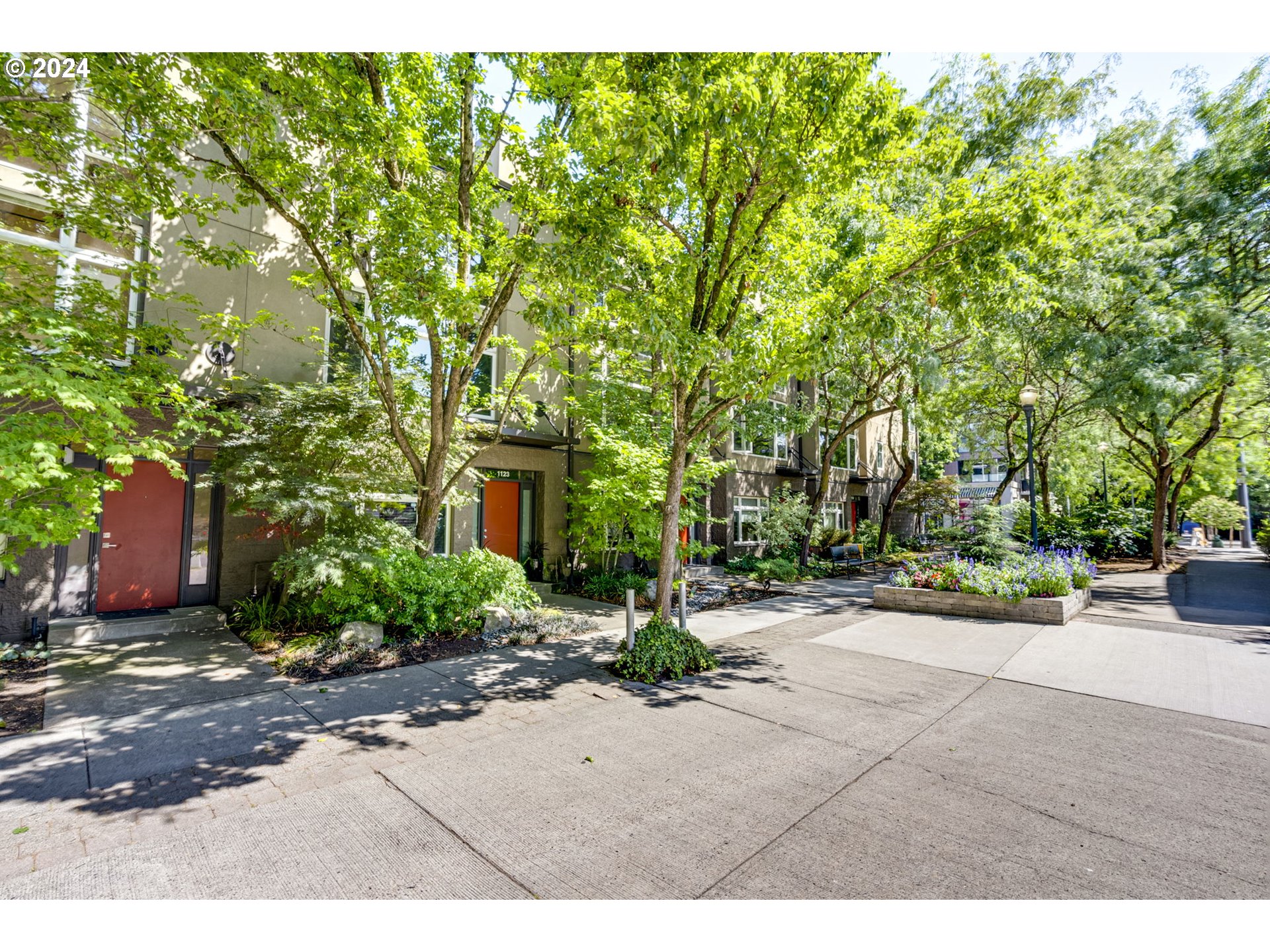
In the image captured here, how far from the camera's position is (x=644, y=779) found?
14.4 feet

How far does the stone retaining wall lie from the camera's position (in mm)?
A: 10227

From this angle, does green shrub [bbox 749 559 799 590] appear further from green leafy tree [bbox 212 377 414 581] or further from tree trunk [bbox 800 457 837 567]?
green leafy tree [bbox 212 377 414 581]

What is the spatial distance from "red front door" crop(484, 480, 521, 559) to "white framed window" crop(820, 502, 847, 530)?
1314 centimetres

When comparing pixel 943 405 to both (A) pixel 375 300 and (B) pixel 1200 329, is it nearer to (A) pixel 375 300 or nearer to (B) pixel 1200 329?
(B) pixel 1200 329

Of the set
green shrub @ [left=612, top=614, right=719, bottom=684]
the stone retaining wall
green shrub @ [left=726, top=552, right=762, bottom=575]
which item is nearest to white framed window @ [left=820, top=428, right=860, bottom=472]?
green shrub @ [left=726, top=552, right=762, bottom=575]

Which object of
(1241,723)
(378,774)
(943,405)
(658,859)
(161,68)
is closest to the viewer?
(658,859)

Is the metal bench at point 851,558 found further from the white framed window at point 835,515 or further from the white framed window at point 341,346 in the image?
the white framed window at point 341,346

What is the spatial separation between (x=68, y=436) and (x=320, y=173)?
498cm

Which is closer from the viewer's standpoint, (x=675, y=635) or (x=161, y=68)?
(x=161, y=68)

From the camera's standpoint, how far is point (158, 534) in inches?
373

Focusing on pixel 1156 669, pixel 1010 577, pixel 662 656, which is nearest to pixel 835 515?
pixel 1010 577

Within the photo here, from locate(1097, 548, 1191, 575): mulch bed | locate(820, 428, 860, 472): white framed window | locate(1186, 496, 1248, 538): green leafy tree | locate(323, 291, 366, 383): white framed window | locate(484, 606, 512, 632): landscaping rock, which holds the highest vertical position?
locate(323, 291, 366, 383): white framed window

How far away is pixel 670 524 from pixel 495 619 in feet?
10.8

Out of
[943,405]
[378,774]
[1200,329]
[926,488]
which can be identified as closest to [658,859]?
[378,774]
